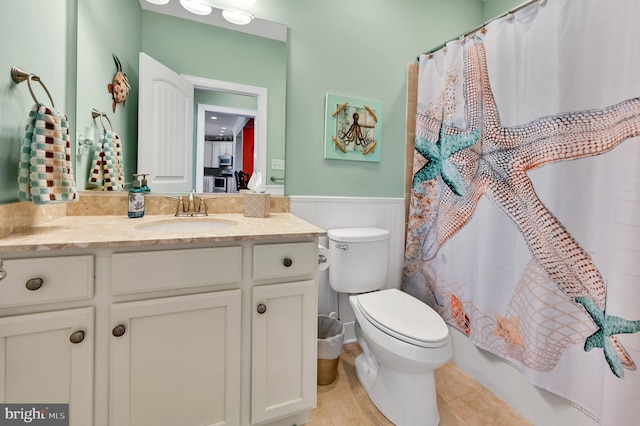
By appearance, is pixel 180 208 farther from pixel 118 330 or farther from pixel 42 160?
pixel 118 330

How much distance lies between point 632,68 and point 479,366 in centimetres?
148

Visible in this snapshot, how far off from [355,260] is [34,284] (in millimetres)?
1309

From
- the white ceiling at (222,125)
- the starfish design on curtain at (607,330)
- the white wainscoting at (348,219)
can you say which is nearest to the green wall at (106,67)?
the white ceiling at (222,125)

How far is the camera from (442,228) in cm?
171

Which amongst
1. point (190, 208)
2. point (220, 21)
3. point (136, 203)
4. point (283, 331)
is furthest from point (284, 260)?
point (220, 21)

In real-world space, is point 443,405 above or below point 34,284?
below

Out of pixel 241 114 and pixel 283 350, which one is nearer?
pixel 283 350

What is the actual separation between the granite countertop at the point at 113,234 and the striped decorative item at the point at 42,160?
12 centimetres

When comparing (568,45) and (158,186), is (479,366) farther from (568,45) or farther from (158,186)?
(158,186)

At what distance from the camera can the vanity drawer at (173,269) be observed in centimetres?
87

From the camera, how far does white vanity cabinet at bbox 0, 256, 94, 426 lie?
2.51ft

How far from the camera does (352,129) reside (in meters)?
1.80

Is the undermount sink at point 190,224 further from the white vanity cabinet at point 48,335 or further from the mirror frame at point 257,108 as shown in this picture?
the white vanity cabinet at point 48,335

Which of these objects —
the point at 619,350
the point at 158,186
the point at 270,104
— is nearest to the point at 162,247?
the point at 158,186
